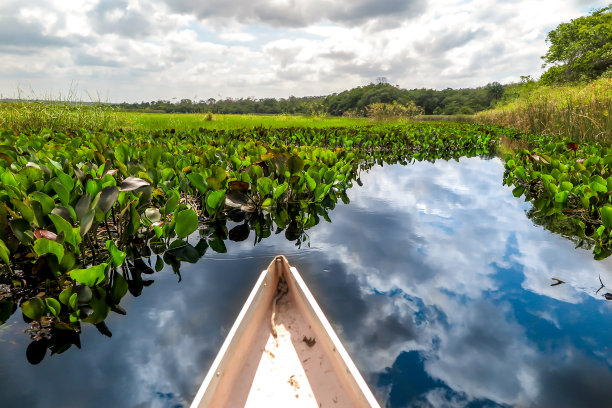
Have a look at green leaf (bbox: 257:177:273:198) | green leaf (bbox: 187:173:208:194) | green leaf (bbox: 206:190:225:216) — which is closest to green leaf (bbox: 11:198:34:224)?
green leaf (bbox: 206:190:225:216)

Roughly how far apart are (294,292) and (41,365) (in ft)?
5.28

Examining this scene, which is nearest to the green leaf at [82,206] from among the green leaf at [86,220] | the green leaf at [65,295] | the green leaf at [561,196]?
the green leaf at [86,220]

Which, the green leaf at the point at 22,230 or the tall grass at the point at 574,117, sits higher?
the tall grass at the point at 574,117

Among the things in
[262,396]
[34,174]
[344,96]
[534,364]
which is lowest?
[534,364]

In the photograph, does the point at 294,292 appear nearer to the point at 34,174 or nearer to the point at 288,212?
the point at 34,174

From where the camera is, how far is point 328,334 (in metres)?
1.80

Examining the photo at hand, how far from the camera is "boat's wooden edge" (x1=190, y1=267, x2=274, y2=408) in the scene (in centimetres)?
137

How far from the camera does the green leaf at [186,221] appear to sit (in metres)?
3.26

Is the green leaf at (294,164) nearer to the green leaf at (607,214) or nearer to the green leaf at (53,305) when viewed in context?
the green leaf at (53,305)

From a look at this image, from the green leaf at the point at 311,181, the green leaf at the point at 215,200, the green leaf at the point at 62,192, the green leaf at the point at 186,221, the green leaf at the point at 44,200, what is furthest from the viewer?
the green leaf at the point at 311,181

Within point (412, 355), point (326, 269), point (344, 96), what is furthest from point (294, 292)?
point (344, 96)

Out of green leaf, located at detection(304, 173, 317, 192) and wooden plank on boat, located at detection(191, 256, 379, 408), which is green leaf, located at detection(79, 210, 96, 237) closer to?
wooden plank on boat, located at detection(191, 256, 379, 408)

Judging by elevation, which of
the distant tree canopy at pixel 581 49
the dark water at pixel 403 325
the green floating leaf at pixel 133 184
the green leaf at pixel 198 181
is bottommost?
the dark water at pixel 403 325

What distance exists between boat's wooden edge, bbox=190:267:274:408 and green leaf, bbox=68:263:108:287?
1.05 m
